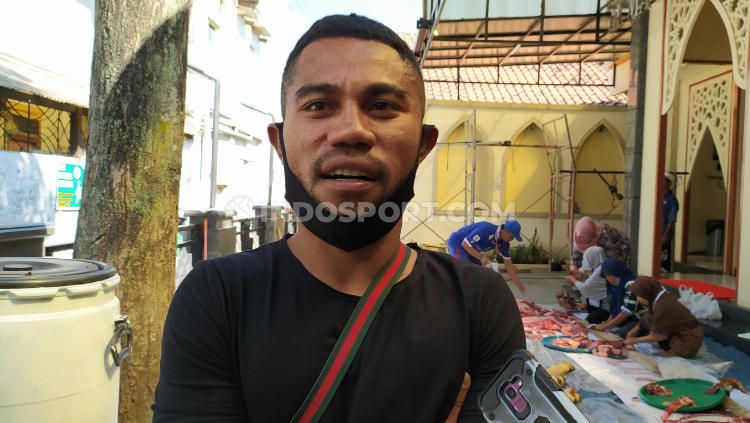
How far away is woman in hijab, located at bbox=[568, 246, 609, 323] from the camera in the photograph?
7.39 meters

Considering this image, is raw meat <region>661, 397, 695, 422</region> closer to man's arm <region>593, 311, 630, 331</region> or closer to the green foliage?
man's arm <region>593, 311, 630, 331</region>

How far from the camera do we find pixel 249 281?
1.27 metres

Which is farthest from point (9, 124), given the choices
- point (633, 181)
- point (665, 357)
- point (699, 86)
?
point (699, 86)

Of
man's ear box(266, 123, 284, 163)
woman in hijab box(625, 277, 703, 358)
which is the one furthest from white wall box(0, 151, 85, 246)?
woman in hijab box(625, 277, 703, 358)

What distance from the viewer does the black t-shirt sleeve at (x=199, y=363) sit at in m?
1.15

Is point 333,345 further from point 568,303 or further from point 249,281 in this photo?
point 568,303

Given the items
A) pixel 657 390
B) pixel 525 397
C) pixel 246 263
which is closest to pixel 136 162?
pixel 246 263

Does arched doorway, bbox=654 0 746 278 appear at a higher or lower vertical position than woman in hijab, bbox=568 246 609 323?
higher

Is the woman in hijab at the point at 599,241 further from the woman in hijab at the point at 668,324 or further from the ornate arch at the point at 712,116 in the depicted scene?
the ornate arch at the point at 712,116

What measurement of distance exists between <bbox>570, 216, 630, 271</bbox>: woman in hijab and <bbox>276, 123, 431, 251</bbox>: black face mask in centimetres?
791

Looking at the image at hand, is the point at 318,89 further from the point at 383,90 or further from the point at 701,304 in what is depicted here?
the point at 701,304

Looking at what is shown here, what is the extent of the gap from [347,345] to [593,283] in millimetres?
7250

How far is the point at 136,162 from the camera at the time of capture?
118 inches

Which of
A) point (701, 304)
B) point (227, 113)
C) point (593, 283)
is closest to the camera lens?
point (701, 304)
